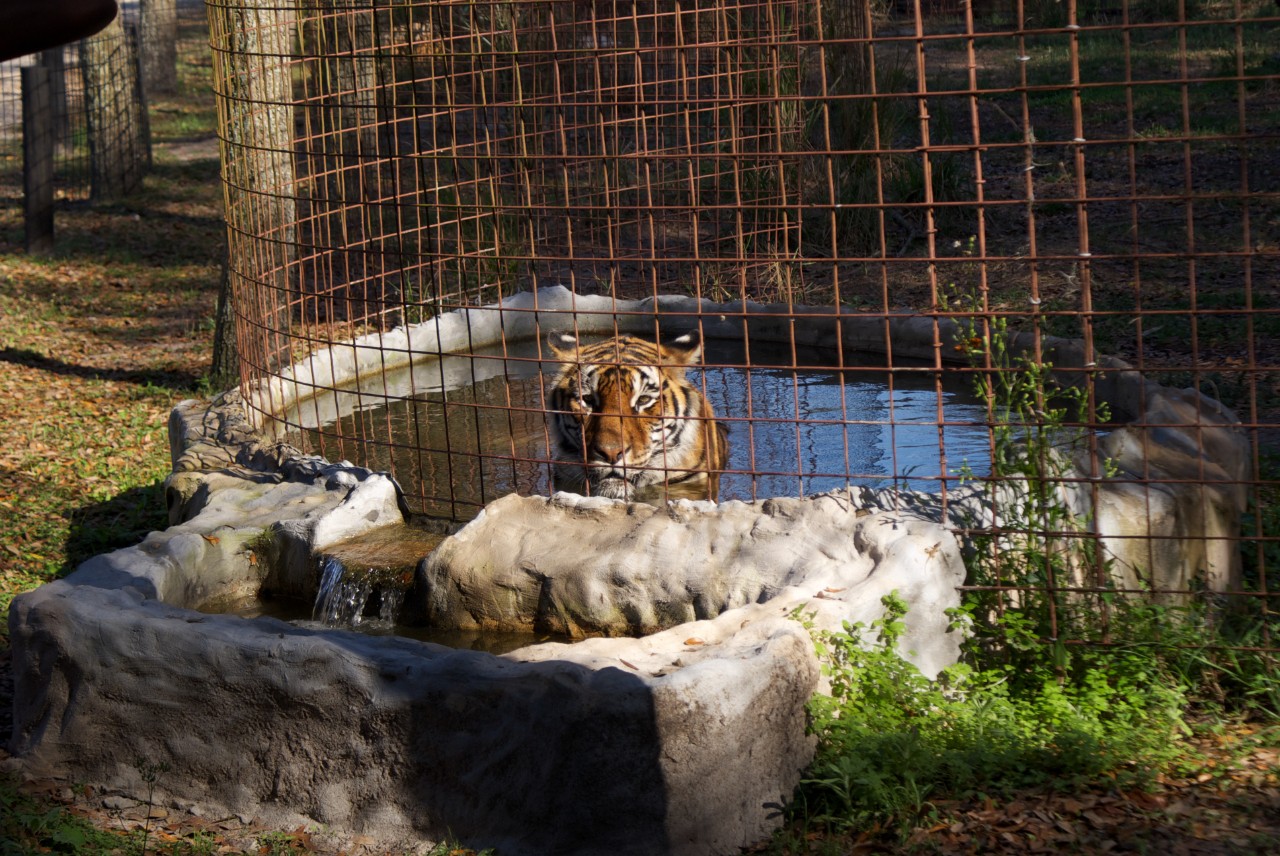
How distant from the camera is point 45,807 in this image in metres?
3.81

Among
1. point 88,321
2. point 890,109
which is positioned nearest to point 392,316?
point 88,321

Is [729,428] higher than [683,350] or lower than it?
lower

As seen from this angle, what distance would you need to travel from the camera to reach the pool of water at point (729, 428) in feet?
19.1

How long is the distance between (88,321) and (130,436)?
2.78 metres

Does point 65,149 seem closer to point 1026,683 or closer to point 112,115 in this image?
point 112,115

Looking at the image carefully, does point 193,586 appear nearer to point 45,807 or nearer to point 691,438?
point 45,807

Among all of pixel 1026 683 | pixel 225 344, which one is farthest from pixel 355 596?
pixel 225 344

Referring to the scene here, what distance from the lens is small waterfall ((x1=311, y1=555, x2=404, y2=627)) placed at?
4.74m

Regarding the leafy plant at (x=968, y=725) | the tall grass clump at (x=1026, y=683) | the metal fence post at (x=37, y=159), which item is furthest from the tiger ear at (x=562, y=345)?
the metal fence post at (x=37, y=159)

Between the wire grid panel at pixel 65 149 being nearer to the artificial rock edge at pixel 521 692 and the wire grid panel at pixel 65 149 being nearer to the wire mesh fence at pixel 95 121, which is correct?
the wire mesh fence at pixel 95 121

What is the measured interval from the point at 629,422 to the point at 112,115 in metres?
9.85

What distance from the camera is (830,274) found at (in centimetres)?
992

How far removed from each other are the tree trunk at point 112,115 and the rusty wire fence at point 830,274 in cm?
195

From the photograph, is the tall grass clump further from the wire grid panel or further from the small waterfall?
the wire grid panel
